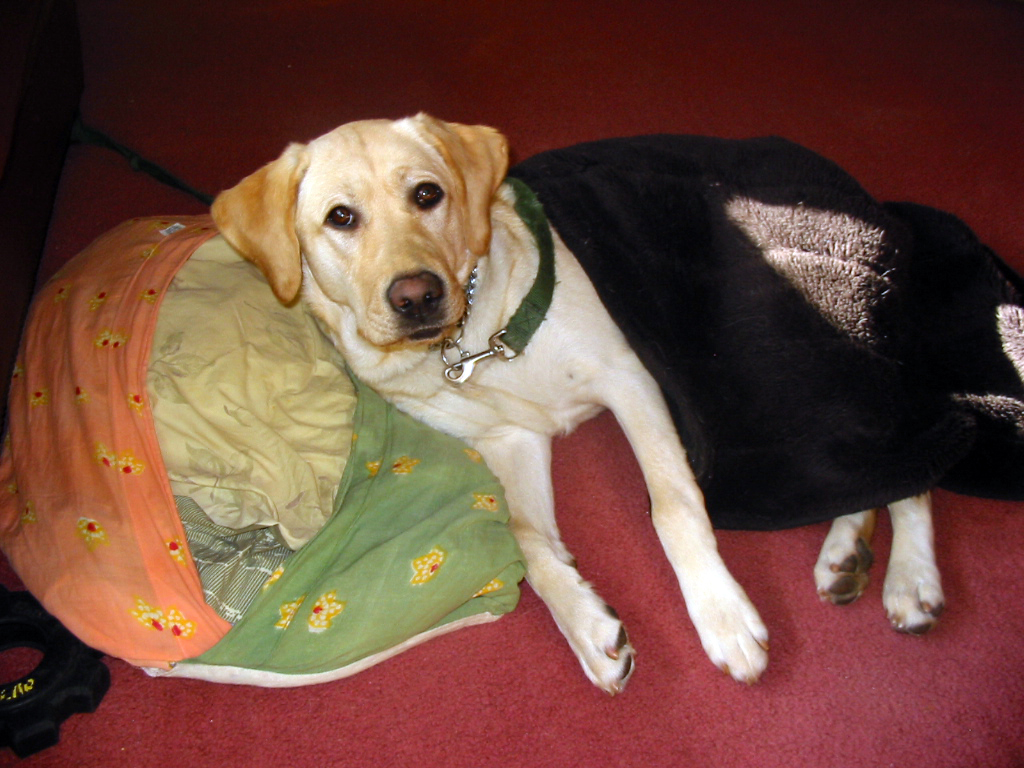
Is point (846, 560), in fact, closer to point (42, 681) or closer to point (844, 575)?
point (844, 575)

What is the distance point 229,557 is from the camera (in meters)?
1.99

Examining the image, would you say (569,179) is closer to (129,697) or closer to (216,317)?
(216,317)

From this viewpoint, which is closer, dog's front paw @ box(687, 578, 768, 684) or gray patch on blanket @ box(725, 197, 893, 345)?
Answer: dog's front paw @ box(687, 578, 768, 684)

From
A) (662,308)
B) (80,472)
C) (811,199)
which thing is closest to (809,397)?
(662,308)

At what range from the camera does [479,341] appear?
2.15 meters

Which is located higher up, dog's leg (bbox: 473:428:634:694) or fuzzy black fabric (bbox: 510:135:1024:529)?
fuzzy black fabric (bbox: 510:135:1024:529)

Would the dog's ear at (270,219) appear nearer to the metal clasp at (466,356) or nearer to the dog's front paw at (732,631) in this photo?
the metal clasp at (466,356)

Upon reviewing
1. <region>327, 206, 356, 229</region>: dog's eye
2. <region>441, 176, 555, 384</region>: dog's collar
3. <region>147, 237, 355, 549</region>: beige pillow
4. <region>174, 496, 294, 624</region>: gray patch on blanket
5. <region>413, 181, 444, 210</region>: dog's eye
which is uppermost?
<region>413, 181, 444, 210</region>: dog's eye

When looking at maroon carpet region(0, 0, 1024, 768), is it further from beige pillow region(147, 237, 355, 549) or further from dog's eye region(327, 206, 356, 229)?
dog's eye region(327, 206, 356, 229)

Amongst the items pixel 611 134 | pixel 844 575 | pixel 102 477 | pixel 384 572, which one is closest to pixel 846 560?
pixel 844 575

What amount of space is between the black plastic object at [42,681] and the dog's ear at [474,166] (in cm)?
142

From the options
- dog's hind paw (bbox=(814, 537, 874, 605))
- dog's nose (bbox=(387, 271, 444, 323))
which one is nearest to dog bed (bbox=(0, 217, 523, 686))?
dog's nose (bbox=(387, 271, 444, 323))

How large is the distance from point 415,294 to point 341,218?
0.33 meters

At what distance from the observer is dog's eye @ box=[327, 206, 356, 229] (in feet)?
6.32
